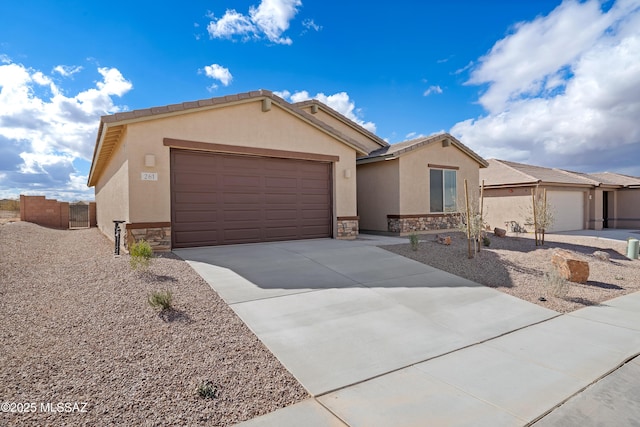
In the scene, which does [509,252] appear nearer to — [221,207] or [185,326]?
[221,207]

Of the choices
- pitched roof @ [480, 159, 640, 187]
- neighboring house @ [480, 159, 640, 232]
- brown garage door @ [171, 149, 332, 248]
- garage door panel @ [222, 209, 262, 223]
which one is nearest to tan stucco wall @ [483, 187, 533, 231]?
neighboring house @ [480, 159, 640, 232]

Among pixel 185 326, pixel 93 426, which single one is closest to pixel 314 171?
pixel 185 326

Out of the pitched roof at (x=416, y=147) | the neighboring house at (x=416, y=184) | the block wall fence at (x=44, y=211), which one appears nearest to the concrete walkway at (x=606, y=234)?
the neighboring house at (x=416, y=184)

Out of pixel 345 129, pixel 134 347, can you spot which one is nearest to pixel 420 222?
pixel 345 129

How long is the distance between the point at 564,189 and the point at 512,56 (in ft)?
35.9

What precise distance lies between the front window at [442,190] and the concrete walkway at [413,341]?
7.61 metres

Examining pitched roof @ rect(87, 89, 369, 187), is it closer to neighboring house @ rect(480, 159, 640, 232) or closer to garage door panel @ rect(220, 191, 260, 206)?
garage door panel @ rect(220, 191, 260, 206)

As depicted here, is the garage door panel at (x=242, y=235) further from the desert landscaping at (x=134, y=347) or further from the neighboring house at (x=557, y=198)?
the neighboring house at (x=557, y=198)

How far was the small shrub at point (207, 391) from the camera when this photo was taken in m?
2.95

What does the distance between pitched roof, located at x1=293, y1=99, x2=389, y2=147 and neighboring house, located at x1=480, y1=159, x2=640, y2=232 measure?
674 cm

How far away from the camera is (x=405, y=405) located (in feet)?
9.67

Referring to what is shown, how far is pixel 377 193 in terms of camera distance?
46.3 ft

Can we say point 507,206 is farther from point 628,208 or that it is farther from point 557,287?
point 557,287

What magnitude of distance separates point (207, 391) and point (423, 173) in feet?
40.8
